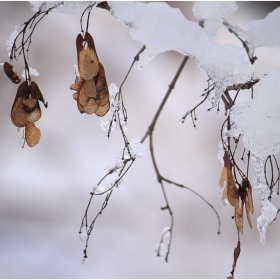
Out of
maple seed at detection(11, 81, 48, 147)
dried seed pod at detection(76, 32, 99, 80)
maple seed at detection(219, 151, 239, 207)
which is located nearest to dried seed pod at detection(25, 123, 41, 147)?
maple seed at detection(11, 81, 48, 147)

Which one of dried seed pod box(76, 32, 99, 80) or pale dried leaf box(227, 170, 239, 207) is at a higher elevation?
dried seed pod box(76, 32, 99, 80)

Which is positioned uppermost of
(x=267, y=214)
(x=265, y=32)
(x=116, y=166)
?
(x=265, y=32)

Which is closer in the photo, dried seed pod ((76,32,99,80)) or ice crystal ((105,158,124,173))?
dried seed pod ((76,32,99,80))

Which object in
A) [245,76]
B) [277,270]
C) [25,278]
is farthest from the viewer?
[277,270]

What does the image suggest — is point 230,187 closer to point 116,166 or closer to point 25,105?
point 116,166

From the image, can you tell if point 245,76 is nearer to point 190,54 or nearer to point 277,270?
point 190,54

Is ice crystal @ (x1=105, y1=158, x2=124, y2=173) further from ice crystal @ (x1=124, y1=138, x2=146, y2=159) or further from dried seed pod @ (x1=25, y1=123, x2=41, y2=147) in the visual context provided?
dried seed pod @ (x1=25, y1=123, x2=41, y2=147)

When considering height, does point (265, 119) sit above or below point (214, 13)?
below

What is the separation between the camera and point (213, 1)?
43 cm

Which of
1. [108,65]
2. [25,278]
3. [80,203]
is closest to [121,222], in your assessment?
[80,203]

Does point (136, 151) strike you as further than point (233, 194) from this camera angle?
Yes

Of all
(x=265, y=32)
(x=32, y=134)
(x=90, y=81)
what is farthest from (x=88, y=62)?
(x=265, y=32)

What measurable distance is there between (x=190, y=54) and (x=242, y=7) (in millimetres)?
1176

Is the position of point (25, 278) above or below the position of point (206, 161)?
below
